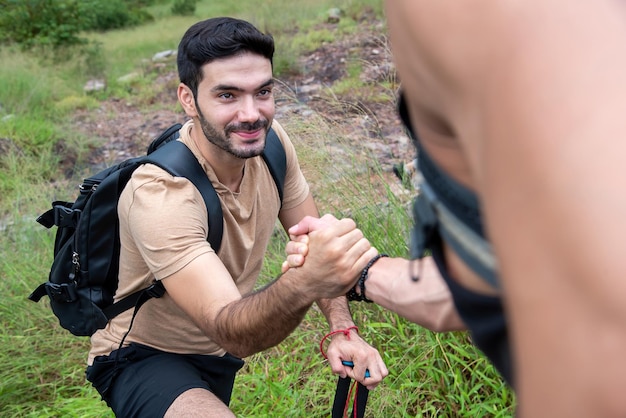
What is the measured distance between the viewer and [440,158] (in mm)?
747

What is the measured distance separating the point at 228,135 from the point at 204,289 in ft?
2.19

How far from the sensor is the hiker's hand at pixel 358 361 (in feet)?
7.06

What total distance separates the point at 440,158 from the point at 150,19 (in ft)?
66.1

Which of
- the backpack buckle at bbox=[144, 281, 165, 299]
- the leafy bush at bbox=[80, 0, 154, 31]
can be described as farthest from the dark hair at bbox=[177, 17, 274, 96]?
the leafy bush at bbox=[80, 0, 154, 31]

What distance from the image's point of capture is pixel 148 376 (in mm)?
2471

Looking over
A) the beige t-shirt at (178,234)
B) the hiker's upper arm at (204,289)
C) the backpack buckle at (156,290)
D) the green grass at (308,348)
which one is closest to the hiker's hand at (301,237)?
the hiker's upper arm at (204,289)

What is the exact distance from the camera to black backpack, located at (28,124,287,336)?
2365 millimetres

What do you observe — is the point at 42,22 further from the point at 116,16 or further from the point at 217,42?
the point at 217,42

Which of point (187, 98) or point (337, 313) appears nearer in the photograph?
point (337, 313)

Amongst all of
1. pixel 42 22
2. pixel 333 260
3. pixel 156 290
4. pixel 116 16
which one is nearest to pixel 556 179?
pixel 333 260

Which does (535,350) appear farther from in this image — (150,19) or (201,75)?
(150,19)

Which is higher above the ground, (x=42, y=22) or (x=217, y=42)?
(x=217, y=42)

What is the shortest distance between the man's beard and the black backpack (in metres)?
0.15

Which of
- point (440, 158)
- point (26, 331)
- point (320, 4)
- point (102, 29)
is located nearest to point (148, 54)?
point (320, 4)
